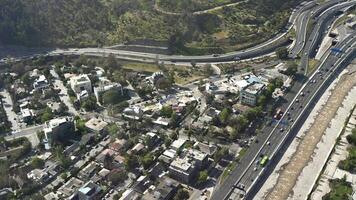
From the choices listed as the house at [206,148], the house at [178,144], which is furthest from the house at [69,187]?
the house at [206,148]

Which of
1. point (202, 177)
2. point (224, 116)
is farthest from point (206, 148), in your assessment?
point (224, 116)

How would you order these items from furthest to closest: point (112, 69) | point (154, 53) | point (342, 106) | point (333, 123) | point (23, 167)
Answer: point (154, 53) < point (112, 69) < point (342, 106) < point (333, 123) < point (23, 167)

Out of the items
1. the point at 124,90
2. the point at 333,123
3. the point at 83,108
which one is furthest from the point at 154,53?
the point at 333,123

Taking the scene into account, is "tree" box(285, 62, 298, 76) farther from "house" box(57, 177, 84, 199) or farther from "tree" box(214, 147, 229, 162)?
"house" box(57, 177, 84, 199)

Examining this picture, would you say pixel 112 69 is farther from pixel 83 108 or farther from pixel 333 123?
pixel 333 123

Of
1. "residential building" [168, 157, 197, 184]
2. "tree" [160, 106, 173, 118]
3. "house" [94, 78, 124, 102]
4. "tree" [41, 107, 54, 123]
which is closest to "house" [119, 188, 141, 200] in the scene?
"residential building" [168, 157, 197, 184]
